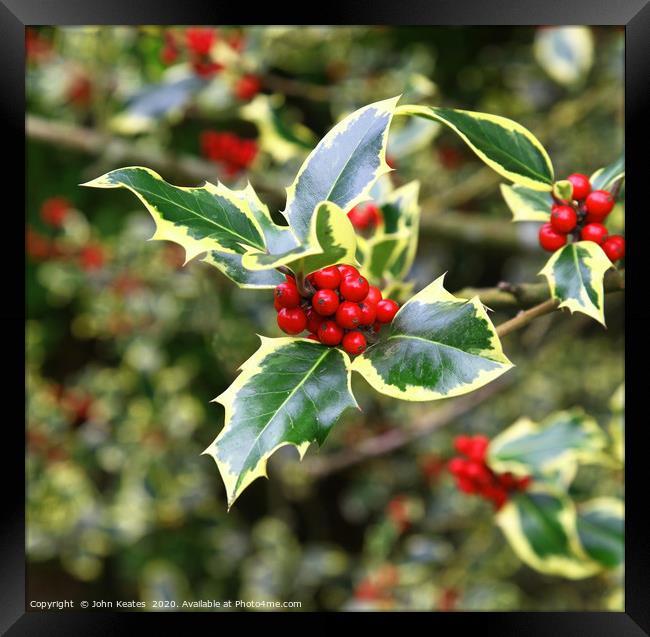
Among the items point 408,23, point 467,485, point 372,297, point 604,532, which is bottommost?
point 604,532

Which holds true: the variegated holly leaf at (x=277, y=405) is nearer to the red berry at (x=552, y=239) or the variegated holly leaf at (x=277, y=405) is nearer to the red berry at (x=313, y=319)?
the red berry at (x=313, y=319)

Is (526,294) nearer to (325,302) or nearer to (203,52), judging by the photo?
(325,302)

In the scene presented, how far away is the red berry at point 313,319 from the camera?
2.25 feet

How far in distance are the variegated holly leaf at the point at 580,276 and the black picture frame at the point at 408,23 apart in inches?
8.8

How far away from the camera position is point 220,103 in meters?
1.94

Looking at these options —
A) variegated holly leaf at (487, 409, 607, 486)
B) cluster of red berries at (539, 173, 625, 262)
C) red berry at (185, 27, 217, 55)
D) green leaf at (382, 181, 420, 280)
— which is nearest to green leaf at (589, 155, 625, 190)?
cluster of red berries at (539, 173, 625, 262)

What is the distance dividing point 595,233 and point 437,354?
31 centimetres

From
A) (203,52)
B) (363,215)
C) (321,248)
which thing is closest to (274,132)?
(363,215)

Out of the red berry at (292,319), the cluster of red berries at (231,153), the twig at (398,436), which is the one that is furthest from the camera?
the cluster of red berries at (231,153)

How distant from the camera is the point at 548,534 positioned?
142 centimetres

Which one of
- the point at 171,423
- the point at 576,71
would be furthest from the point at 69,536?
the point at 576,71

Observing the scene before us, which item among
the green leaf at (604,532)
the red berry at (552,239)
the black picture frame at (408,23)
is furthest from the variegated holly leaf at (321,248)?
the green leaf at (604,532)

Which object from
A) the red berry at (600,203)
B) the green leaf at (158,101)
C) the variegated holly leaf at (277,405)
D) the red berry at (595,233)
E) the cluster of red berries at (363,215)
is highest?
the green leaf at (158,101)

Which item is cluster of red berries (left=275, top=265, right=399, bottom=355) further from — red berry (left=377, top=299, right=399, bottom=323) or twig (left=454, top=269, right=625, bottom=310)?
twig (left=454, top=269, right=625, bottom=310)
